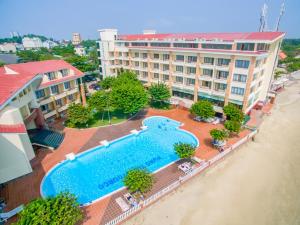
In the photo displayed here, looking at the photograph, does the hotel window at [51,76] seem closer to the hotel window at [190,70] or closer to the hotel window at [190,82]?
the hotel window at [190,70]

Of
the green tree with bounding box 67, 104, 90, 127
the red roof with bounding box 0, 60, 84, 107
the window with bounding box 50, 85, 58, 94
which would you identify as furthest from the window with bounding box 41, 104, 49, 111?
the red roof with bounding box 0, 60, 84, 107

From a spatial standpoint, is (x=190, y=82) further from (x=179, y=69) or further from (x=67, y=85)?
(x=67, y=85)

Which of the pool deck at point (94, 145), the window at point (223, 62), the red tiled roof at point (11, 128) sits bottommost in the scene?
the pool deck at point (94, 145)

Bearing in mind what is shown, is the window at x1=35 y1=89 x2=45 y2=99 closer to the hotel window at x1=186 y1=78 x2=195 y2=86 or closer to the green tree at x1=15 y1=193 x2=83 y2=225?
the green tree at x1=15 y1=193 x2=83 y2=225

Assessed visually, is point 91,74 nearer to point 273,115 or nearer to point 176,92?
point 176,92

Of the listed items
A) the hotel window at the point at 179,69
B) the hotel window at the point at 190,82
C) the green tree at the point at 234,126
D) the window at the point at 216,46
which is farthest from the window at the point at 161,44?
the green tree at the point at 234,126

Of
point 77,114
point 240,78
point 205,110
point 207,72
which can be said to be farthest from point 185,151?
point 207,72
